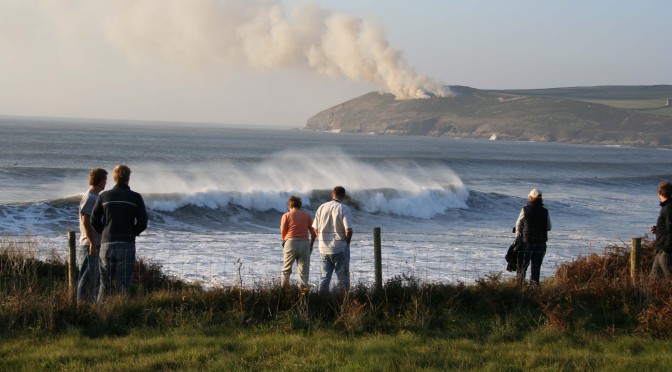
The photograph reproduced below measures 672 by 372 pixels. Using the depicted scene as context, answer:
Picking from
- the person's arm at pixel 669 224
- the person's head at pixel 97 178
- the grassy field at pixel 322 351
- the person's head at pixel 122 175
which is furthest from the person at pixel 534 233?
the person's head at pixel 97 178

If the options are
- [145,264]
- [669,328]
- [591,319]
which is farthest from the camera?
[145,264]

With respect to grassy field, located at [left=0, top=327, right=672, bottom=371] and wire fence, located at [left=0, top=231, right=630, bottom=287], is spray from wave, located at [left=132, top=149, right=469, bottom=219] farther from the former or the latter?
grassy field, located at [left=0, top=327, right=672, bottom=371]

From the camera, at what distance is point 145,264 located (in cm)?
1181

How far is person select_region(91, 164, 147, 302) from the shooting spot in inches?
A: 334

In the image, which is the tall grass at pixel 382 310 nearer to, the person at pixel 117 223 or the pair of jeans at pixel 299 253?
the person at pixel 117 223

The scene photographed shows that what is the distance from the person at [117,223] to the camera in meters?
8.48

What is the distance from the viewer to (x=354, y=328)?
318 inches

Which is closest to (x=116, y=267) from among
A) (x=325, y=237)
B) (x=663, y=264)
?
(x=325, y=237)

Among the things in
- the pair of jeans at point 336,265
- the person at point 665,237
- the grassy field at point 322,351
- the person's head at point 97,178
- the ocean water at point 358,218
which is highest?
the person's head at point 97,178

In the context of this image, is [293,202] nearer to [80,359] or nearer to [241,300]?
[241,300]

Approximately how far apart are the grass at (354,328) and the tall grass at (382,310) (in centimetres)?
1

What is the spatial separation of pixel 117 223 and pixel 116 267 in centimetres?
54

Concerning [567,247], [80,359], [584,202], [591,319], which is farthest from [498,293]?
[584,202]

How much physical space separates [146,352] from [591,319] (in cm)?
484
